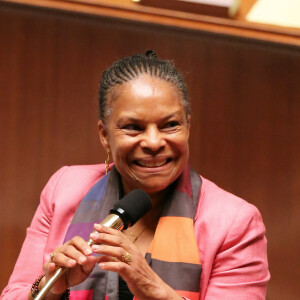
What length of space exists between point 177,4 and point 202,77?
29 centimetres

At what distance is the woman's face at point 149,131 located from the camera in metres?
1.05

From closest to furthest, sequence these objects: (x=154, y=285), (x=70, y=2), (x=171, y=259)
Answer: (x=154, y=285), (x=171, y=259), (x=70, y=2)

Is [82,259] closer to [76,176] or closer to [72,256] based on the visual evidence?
[72,256]

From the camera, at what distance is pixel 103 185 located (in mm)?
1277

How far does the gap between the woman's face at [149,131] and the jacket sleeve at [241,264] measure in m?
0.21

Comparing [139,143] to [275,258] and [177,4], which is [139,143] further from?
[275,258]

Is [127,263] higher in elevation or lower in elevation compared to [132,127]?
lower

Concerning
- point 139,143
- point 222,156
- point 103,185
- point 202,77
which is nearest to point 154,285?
point 139,143

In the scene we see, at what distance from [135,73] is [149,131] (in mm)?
164

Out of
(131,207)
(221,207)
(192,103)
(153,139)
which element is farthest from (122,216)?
(192,103)

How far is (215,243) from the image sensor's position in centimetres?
109

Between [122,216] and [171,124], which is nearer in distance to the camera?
[122,216]

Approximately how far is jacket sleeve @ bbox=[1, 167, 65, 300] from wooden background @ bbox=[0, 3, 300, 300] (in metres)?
0.35

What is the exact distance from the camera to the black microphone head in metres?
0.82
